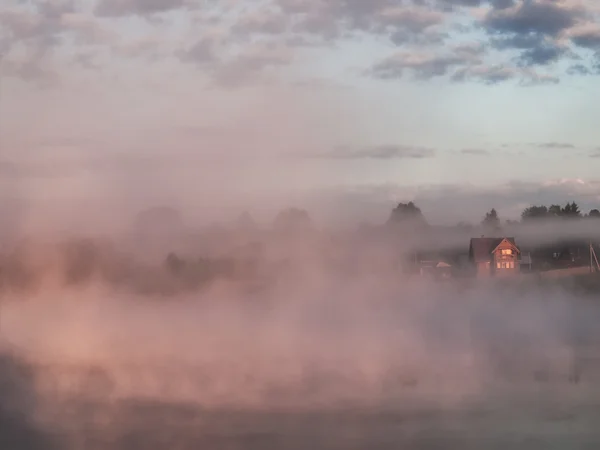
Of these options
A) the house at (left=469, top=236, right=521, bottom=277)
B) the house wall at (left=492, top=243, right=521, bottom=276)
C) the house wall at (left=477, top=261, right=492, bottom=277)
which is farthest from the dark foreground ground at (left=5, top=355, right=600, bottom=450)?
the house at (left=469, top=236, right=521, bottom=277)

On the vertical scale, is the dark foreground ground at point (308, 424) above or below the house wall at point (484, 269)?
below

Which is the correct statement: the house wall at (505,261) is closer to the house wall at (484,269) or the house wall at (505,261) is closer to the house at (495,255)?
the house at (495,255)

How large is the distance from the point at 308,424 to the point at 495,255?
16.3m

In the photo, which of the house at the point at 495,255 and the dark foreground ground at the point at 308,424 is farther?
the house at the point at 495,255

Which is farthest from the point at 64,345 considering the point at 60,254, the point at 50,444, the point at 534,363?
the point at 534,363

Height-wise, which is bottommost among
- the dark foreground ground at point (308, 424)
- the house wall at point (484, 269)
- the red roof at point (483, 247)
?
the dark foreground ground at point (308, 424)

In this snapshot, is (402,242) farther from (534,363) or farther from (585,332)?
(534,363)

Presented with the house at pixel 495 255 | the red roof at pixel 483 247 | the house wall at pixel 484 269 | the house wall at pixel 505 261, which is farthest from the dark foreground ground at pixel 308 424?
the red roof at pixel 483 247

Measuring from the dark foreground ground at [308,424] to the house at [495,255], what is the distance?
42.8 ft

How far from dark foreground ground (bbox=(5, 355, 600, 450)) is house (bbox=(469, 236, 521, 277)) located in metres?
13.0

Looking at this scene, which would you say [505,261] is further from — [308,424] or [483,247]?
[308,424]

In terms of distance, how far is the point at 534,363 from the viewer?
11.9 m

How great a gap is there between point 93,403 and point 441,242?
12.8m

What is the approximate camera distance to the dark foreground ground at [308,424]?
26.2 feet
